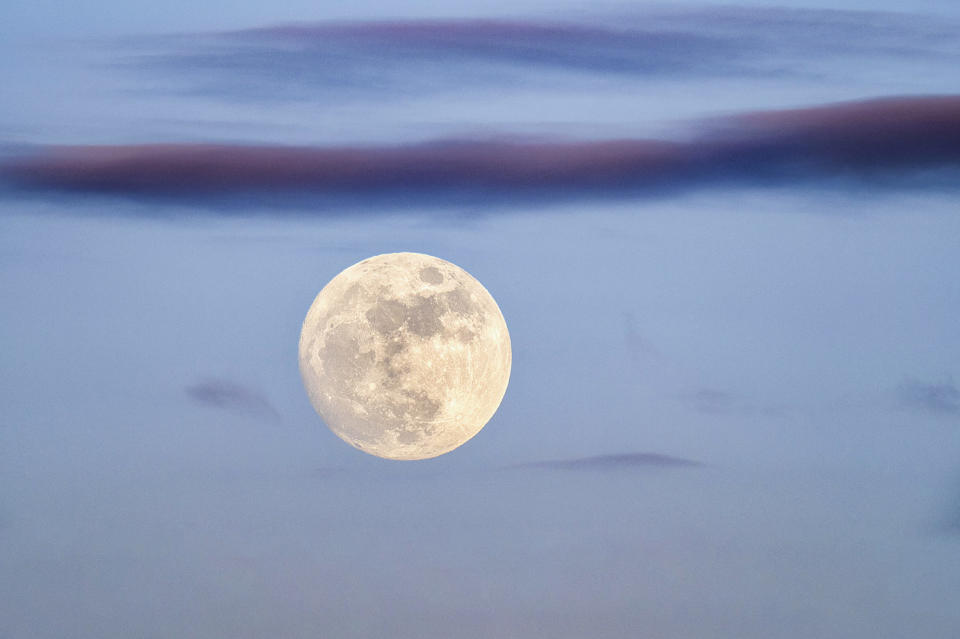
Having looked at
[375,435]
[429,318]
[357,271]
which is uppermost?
[357,271]

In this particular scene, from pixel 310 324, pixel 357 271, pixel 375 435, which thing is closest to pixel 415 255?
pixel 357 271

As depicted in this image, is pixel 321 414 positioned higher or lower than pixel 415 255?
lower

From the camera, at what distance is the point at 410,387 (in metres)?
8.74

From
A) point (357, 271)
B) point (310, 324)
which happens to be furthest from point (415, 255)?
point (310, 324)

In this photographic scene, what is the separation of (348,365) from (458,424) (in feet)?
3.93

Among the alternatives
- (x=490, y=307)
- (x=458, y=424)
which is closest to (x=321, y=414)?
(x=458, y=424)

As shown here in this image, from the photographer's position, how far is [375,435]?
9.07 meters

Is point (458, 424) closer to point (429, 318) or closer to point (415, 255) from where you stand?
point (429, 318)

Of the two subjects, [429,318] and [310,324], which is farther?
[310,324]

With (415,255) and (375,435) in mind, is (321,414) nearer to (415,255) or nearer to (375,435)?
(375,435)

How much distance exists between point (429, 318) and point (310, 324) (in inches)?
54.0

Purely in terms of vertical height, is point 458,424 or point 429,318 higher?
point 429,318

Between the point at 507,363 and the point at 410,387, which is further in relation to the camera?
the point at 507,363

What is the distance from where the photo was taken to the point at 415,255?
31.1 feet
